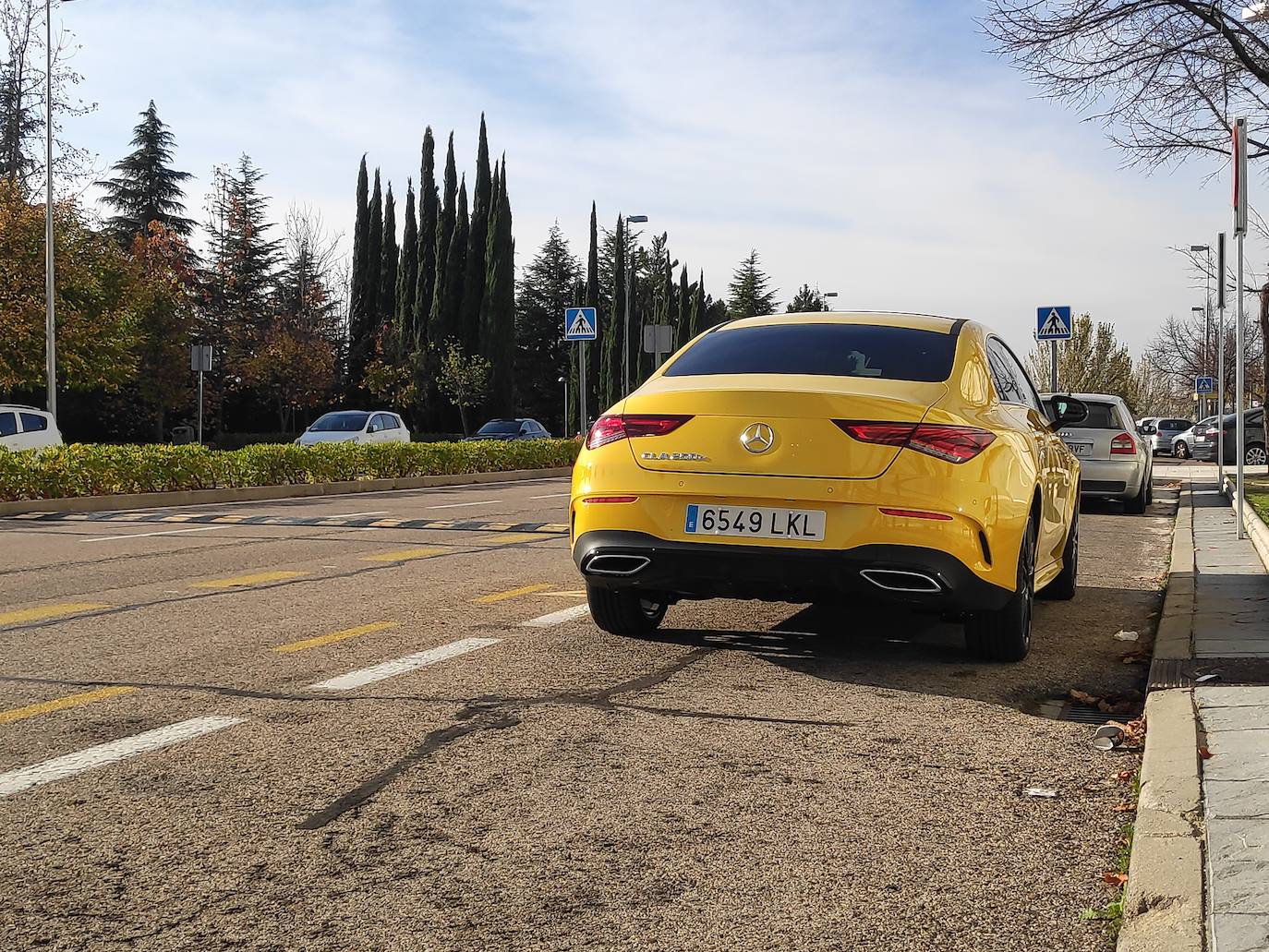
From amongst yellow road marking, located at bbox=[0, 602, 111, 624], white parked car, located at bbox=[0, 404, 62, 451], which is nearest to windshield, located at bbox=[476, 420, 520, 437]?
white parked car, located at bbox=[0, 404, 62, 451]

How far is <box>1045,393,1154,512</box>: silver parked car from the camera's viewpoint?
17.3 metres

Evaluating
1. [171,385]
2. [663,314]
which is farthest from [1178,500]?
[663,314]

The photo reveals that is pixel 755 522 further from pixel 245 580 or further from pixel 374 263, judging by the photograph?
pixel 374 263

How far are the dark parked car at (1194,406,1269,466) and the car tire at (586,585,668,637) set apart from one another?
112 ft

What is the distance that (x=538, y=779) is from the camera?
4.32 m

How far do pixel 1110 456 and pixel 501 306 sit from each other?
1799 inches

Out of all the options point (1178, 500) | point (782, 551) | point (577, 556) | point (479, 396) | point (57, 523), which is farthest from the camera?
point (479, 396)

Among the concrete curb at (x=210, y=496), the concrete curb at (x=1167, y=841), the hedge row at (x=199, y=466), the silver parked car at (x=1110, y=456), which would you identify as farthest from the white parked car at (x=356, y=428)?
the concrete curb at (x=1167, y=841)

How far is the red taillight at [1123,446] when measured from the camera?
679 inches

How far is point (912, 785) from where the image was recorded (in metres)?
4.33

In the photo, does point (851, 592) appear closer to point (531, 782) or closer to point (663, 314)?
point (531, 782)

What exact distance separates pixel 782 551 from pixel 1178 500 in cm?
1657

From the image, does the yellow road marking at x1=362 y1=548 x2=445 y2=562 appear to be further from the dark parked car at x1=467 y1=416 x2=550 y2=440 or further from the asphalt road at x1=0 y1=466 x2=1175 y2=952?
the dark parked car at x1=467 y1=416 x2=550 y2=440

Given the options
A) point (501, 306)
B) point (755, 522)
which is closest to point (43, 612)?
point (755, 522)
